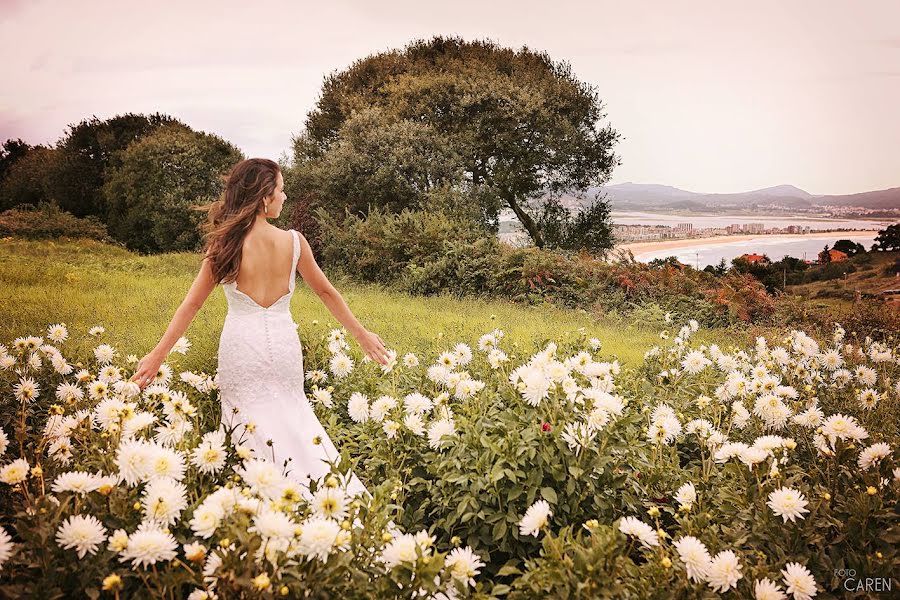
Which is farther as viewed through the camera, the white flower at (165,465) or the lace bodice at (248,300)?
the lace bodice at (248,300)

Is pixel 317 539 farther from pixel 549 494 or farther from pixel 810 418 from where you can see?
pixel 810 418

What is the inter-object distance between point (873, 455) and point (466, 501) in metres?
1.36

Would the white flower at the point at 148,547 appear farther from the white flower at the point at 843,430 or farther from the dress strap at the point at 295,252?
the white flower at the point at 843,430

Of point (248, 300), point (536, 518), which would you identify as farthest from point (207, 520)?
point (248, 300)

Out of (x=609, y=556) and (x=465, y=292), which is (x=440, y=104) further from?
(x=609, y=556)

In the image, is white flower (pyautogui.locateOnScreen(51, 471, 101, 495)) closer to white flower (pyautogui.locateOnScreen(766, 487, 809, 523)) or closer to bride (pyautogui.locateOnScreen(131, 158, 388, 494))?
bride (pyautogui.locateOnScreen(131, 158, 388, 494))

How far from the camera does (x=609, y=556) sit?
144cm

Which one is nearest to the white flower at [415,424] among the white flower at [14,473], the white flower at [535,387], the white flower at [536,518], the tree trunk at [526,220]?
the white flower at [535,387]

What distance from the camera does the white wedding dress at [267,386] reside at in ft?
8.65

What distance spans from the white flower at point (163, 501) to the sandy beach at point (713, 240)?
7706mm

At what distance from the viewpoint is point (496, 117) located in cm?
1148

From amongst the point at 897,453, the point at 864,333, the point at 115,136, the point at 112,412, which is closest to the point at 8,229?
the point at 115,136

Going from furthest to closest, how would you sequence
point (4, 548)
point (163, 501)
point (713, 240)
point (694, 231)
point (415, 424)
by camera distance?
point (694, 231) < point (713, 240) < point (415, 424) < point (163, 501) < point (4, 548)

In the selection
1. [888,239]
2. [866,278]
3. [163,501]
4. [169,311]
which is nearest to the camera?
[163,501]
